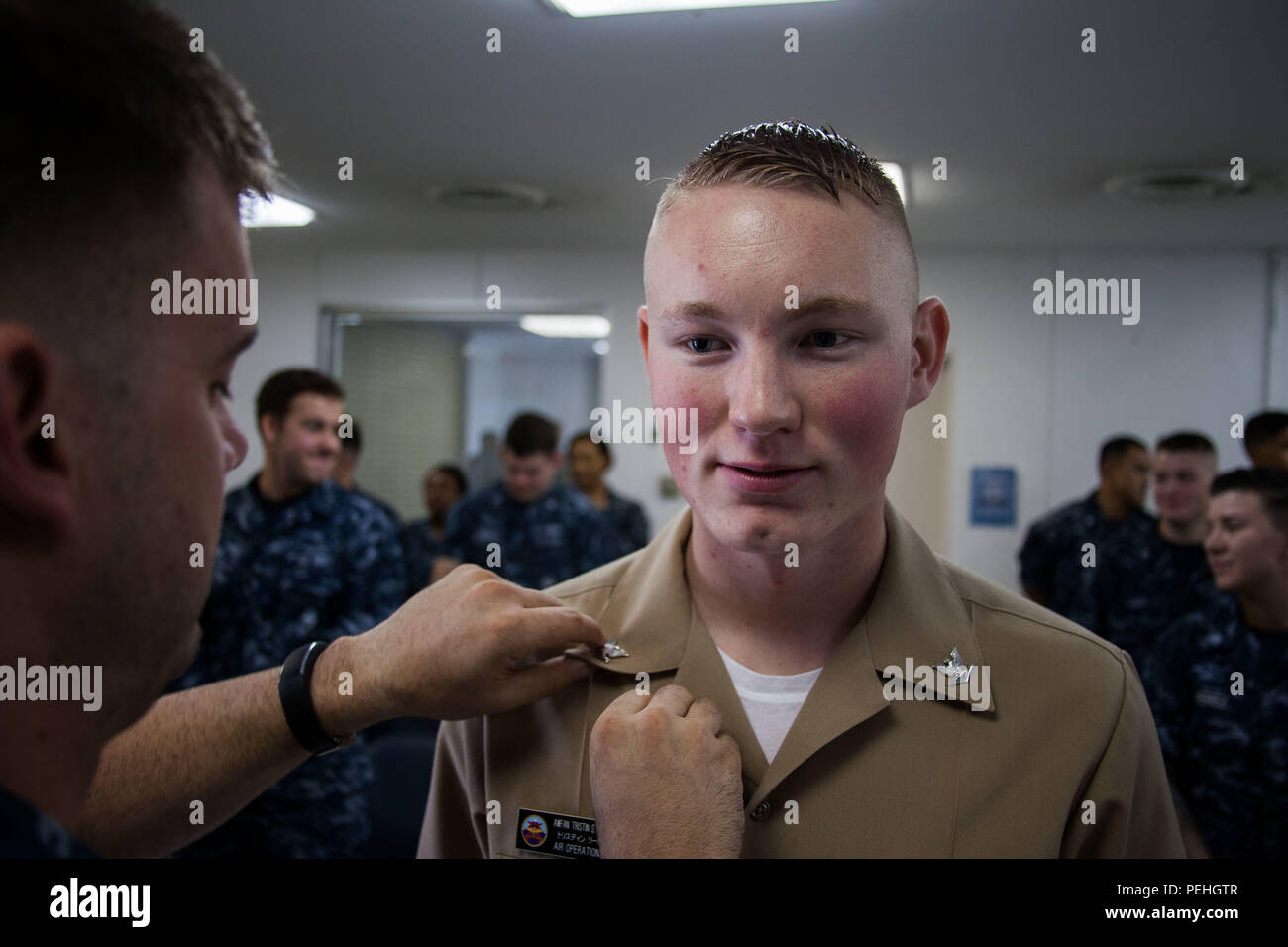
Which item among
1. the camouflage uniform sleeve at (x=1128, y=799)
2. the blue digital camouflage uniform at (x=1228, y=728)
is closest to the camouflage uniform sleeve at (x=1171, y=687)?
the blue digital camouflage uniform at (x=1228, y=728)

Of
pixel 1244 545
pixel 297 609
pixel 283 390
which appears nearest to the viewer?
pixel 1244 545

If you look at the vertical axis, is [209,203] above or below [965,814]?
above

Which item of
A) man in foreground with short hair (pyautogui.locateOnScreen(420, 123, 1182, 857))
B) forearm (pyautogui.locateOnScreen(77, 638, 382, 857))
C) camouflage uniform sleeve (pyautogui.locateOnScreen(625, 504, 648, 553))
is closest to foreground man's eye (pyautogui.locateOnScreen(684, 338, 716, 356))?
man in foreground with short hair (pyautogui.locateOnScreen(420, 123, 1182, 857))

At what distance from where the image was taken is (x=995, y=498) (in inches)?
179

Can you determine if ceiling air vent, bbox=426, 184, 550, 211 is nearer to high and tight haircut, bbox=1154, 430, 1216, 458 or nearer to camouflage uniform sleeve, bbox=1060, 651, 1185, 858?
camouflage uniform sleeve, bbox=1060, 651, 1185, 858

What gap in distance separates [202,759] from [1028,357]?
163 inches

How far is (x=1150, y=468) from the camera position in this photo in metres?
4.13

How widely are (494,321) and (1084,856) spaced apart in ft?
16.0

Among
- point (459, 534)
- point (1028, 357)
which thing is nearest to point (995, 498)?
point (1028, 357)

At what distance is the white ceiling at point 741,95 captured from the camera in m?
1.34

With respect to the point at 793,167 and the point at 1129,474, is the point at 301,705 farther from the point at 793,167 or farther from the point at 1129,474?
the point at 1129,474
